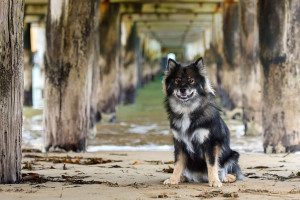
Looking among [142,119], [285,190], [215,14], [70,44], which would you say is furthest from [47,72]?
[215,14]

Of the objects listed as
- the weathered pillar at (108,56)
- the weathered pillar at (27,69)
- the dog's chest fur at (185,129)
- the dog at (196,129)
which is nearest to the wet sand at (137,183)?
the dog at (196,129)

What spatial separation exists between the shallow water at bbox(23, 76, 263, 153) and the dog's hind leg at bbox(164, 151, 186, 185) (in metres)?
4.54

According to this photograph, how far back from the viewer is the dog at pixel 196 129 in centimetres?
563

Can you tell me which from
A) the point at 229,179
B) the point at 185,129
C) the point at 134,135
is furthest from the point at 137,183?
the point at 134,135

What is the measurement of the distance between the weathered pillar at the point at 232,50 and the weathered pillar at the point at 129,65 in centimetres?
692

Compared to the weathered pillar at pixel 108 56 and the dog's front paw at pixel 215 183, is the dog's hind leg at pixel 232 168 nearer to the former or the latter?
the dog's front paw at pixel 215 183

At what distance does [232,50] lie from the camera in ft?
56.7

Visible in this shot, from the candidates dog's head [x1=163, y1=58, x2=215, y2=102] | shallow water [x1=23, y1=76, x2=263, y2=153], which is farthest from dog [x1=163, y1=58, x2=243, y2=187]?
shallow water [x1=23, y1=76, x2=263, y2=153]

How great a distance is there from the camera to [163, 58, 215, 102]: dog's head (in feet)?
18.7

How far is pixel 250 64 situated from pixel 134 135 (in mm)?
3162

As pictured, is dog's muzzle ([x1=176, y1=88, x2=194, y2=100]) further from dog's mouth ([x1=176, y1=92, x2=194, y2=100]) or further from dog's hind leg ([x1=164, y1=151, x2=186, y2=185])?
dog's hind leg ([x1=164, y1=151, x2=186, y2=185])

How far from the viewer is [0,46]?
5234 mm

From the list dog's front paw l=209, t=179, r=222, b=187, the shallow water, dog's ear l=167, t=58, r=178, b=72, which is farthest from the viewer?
the shallow water

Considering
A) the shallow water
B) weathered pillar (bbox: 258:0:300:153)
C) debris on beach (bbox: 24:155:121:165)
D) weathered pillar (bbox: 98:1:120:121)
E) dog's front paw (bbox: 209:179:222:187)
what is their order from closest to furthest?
dog's front paw (bbox: 209:179:222:187)
debris on beach (bbox: 24:155:121:165)
weathered pillar (bbox: 258:0:300:153)
the shallow water
weathered pillar (bbox: 98:1:120:121)
